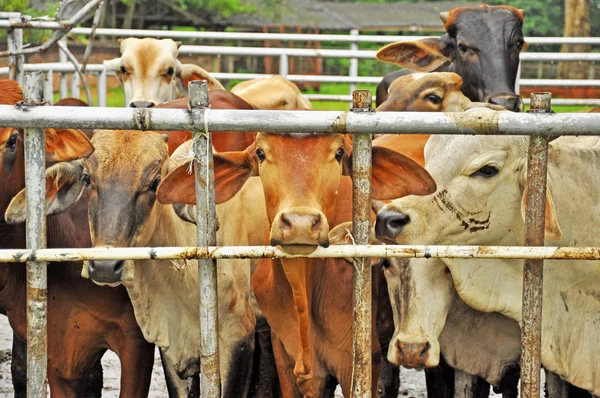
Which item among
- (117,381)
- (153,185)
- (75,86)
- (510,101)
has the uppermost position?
(75,86)

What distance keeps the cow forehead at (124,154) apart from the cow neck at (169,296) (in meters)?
0.22

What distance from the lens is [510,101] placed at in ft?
17.9

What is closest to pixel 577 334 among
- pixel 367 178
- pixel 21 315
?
pixel 367 178

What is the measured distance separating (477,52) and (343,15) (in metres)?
35.6

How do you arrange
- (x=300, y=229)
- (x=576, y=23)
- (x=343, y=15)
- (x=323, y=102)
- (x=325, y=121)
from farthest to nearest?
(x=343, y=15) → (x=323, y=102) → (x=576, y=23) → (x=300, y=229) → (x=325, y=121)

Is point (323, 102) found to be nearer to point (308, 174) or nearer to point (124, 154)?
point (124, 154)

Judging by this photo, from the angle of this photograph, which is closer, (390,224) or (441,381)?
(390,224)

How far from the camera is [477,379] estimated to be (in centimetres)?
448

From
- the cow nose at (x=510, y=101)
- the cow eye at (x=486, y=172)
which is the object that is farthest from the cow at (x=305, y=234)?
the cow nose at (x=510, y=101)

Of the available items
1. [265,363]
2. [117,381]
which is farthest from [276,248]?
[117,381]

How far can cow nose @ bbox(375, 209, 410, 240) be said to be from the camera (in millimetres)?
3818

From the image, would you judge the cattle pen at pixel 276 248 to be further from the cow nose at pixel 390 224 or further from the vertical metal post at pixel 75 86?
the vertical metal post at pixel 75 86

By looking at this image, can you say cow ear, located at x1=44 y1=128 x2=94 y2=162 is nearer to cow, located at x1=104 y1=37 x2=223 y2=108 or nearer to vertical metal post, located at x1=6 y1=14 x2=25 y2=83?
cow, located at x1=104 y1=37 x2=223 y2=108

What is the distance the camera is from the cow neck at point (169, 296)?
4383mm
